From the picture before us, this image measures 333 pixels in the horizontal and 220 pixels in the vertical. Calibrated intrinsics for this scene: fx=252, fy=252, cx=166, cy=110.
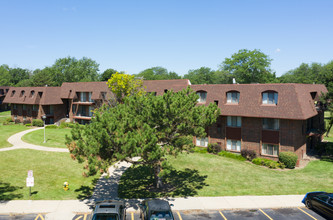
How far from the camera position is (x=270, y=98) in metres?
31.0

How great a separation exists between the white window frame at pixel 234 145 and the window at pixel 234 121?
2.13 meters

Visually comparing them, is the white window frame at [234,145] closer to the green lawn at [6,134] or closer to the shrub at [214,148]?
the shrub at [214,148]

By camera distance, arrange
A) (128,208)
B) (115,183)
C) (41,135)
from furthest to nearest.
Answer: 1. (41,135)
2. (115,183)
3. (128,208)

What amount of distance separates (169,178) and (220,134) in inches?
515

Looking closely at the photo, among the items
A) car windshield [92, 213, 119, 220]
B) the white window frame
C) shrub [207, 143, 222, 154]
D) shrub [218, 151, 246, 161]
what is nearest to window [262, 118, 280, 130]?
the white window frame

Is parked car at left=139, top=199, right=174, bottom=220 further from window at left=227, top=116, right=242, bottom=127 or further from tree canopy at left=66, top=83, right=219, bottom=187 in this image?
window at left=227, top=116, right=242, bottom=127

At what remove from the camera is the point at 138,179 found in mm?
23984

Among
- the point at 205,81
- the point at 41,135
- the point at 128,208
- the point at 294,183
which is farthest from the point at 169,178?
the point at 205,81

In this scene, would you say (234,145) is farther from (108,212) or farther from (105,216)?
(105,216)

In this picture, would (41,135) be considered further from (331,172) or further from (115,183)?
(331,172)

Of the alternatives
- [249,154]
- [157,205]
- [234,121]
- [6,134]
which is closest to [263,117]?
[234,121]

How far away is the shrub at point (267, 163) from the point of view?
93.5 feet

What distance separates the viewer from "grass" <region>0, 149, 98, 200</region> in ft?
64.4

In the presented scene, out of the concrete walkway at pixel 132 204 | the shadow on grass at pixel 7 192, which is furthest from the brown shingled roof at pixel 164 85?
the shadow on grass at pixel 7 192
